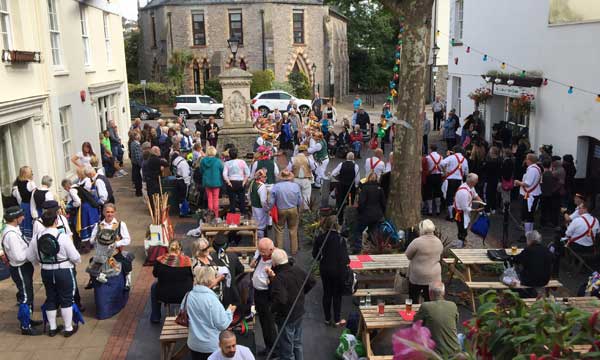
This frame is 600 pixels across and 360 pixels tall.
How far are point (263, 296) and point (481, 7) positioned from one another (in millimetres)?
16208

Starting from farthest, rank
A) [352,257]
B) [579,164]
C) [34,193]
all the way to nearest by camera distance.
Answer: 1. [579,164]
2. [34,193]
3. [352,257]

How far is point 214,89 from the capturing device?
128 feet

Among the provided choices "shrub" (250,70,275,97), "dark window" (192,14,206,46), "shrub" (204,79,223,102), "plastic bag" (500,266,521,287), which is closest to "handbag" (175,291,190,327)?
"plastic bag" (500,266,521,287)

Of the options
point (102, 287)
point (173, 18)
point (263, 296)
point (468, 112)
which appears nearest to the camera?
point (263, 296)

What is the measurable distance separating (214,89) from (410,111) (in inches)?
1214

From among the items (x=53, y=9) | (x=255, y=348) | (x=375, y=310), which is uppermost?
(x=53, y=9)

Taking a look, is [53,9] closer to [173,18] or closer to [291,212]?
[291,212]

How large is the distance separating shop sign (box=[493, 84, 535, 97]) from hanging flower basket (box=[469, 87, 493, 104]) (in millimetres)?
431

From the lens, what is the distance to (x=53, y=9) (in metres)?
14.2

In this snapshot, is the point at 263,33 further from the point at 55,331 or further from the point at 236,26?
the point at 55,331

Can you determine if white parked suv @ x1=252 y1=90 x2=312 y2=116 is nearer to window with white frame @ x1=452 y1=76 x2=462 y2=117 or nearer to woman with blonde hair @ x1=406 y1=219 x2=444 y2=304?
window with white frame @ x1=452 y1=76 x2=462 y2=117

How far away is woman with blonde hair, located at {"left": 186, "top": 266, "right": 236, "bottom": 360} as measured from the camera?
551 centimetres

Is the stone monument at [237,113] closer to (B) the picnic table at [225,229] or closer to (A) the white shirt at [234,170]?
(A) the white shirt at [234,170]

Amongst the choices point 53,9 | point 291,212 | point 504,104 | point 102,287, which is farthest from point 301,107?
point 102,287
